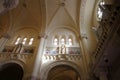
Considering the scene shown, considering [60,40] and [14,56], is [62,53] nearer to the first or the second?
[60,40]

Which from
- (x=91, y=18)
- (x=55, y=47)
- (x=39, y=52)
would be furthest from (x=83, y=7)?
(x=39, y=52)

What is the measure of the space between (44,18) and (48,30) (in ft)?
5.65

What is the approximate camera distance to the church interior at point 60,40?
28.5ft

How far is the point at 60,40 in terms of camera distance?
51.9ft

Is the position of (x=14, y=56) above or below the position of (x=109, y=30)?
below

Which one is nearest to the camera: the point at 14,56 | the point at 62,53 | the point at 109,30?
the point at 109,30

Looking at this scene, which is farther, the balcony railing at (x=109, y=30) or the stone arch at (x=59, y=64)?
the stone arch at (x=59, y=64)

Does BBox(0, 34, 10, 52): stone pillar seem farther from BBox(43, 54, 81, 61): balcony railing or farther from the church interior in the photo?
BBox(43, 54, 81, 61): balcony railing

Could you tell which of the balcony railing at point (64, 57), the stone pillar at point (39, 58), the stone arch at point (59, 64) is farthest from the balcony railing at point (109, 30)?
the stone pillar at point (39, 58)

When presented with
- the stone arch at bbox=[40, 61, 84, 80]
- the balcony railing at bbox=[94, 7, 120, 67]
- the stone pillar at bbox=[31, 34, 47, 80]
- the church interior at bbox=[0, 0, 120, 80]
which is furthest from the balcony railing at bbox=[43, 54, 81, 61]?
the balcony railing at bbox=[94, 7, 120, 67]

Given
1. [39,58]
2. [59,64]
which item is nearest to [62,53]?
[59,64]

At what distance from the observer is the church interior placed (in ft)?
28.5

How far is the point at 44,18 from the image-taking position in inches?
672

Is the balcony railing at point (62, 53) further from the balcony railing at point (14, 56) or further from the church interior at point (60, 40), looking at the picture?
the balcony railing at point (14, 56)
